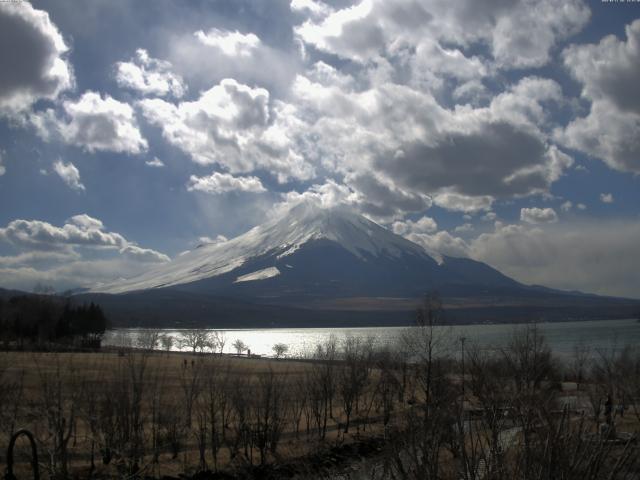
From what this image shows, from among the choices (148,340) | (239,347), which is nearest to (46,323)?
(148,340)

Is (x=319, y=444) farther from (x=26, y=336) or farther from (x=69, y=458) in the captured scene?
(x=26, y=336)

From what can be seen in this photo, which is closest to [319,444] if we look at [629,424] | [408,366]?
[629,424]

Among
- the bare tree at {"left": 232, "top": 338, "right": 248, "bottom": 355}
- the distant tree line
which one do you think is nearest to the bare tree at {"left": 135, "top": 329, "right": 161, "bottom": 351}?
the distant tree line

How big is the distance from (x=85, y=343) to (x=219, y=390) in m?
86.0

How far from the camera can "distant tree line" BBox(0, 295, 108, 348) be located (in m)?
106

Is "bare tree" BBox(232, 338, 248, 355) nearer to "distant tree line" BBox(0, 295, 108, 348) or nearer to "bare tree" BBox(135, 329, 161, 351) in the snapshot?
"bare tree" BBox(135, 329, 161, 351)

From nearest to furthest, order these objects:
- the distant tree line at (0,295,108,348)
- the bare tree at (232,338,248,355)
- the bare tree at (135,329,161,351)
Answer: the bare tree at (135,329,161,351)
the distant tree line at (0,295,108,348)
the bare tree at (232,338,248,355)

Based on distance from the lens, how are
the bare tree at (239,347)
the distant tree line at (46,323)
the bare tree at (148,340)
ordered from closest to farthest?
1. the bare tree at (148,340)
2. the distant tree line at (46,323)
3. the bare tree at (239,347)

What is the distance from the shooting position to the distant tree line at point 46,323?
10575 centimetres

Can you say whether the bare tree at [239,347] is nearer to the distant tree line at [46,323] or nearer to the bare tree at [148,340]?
the bare tree at [148,340]

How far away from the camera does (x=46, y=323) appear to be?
11700 centimetres

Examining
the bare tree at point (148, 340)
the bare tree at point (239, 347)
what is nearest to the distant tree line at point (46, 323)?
the bare tree at point (148, 340)

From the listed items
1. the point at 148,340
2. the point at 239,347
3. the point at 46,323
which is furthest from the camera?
the point at 239,347

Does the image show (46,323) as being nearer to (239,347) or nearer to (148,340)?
(148,340)
